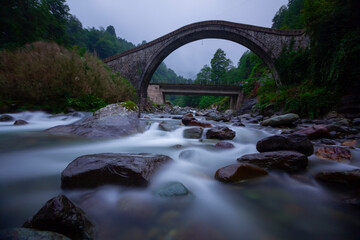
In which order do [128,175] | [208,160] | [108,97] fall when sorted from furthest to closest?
[108,97] → [208,160] → [128,175]

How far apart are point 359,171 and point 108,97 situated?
27.2 ft

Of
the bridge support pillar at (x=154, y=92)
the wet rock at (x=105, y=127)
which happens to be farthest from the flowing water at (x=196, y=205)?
the bridge support pillar at (x=154, y=92)

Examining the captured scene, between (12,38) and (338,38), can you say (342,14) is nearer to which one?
(338,38)

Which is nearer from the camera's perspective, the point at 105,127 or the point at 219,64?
the point at 105,127

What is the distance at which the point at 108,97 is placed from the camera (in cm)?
756

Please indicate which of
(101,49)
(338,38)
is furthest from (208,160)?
(101,49)

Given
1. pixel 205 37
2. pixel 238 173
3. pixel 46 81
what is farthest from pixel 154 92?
pixel 238 173

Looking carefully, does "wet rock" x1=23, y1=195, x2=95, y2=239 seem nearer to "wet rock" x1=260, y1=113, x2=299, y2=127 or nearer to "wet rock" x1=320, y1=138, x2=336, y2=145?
"wet rock" x1=320, y1=138, x2=336, y2=145

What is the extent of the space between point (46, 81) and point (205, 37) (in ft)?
58.6

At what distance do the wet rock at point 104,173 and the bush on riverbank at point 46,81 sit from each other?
19.1ft

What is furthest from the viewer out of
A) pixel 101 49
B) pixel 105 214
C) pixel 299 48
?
pixel 101 49

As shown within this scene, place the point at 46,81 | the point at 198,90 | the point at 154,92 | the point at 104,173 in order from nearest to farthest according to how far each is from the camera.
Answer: the point at 104,173 → the point at 46,81 → the point at 198,90 → the point at 154,92

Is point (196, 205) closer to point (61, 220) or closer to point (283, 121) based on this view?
point (61, 220)

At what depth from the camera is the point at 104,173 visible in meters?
1.44
